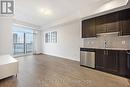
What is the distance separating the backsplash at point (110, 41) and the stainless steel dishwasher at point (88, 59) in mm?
740

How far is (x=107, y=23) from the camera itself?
413 cm

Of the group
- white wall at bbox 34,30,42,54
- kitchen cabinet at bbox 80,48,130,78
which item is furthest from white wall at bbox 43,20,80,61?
kitchen cabinet at bbox 80,48,130,78

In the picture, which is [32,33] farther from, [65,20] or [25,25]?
[65,20]

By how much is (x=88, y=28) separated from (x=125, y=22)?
1611 mm

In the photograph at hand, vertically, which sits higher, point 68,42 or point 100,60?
point 68,42

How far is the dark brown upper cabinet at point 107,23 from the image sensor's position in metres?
3.83

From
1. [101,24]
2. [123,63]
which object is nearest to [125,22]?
[101,24]

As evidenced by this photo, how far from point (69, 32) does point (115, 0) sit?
12.0 feet

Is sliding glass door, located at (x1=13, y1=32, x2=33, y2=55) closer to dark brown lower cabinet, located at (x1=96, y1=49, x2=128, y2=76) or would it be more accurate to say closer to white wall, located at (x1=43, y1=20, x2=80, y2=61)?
white wall, located at (x1=43, y1=20, x2=80, y2=61)

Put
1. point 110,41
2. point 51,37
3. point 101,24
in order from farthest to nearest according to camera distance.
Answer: point 51,37
point 110,41
point 101,24

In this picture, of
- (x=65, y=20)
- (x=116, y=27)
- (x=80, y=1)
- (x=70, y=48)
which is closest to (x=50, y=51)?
(x=70, y=48)

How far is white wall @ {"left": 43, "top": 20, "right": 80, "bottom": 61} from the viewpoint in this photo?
20.5 feet

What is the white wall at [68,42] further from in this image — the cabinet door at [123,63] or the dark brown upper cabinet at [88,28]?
the cabinet door at [123,63]

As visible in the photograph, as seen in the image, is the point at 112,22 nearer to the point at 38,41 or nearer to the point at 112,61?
the point at 112,61
